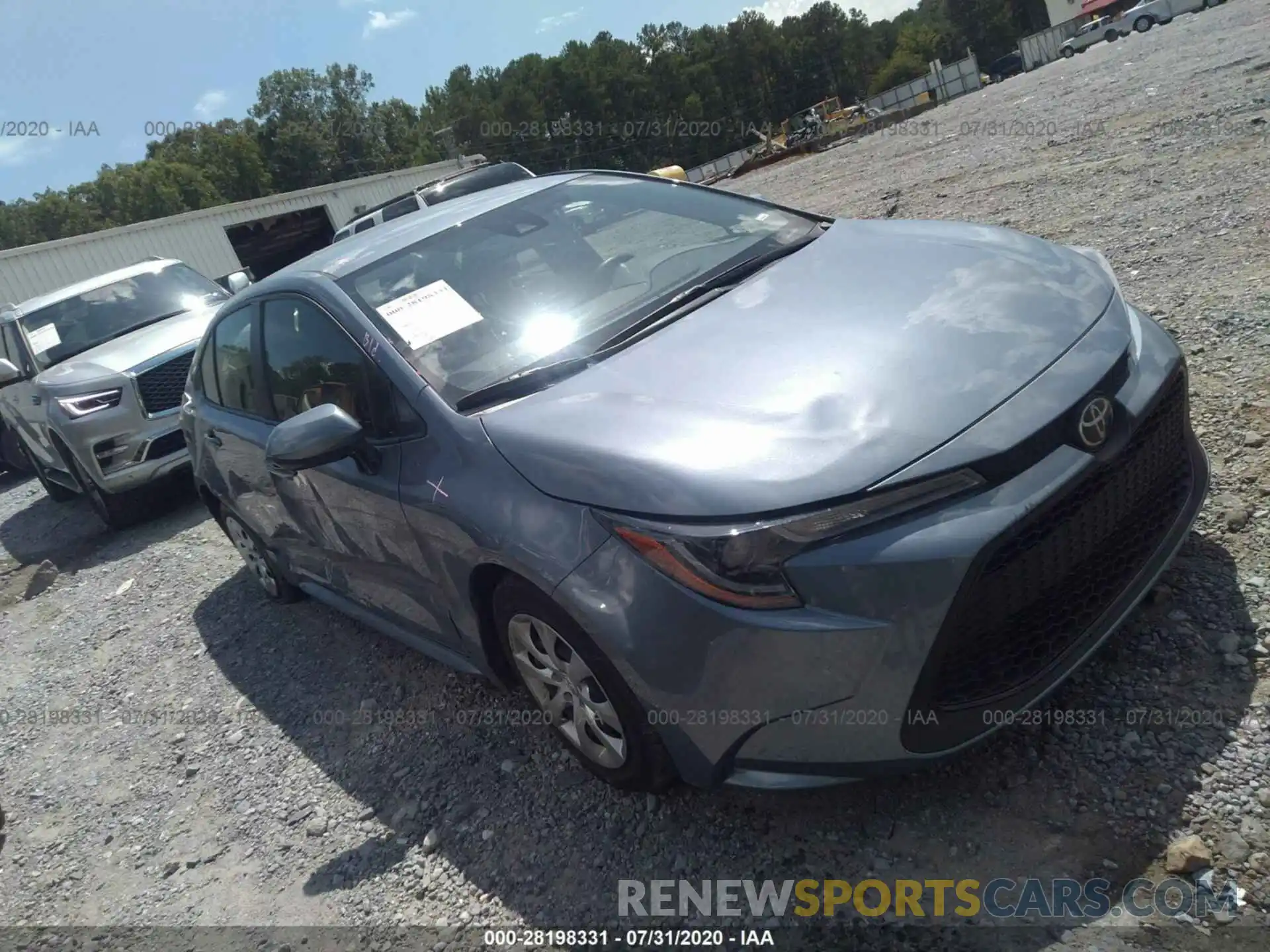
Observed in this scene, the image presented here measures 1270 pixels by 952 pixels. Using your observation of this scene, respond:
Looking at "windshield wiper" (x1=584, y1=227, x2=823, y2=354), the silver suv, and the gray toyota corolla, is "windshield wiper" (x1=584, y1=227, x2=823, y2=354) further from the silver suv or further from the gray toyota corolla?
the silver suv

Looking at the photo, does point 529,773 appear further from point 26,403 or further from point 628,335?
point 26,403

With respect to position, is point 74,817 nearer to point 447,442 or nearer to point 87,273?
point 447,442

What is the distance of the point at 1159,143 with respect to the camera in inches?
301

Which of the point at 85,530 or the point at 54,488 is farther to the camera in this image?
the point at 54,488

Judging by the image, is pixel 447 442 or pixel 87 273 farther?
pixel 87 273

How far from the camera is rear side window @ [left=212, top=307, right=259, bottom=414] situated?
388 centimetres

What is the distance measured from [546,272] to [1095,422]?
184 cm

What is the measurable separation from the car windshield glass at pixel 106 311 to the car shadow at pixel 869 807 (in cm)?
622

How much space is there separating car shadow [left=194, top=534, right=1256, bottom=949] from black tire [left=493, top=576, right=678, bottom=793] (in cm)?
19

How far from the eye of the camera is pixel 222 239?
25281 mm

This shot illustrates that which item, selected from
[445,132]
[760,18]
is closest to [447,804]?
[445,132]

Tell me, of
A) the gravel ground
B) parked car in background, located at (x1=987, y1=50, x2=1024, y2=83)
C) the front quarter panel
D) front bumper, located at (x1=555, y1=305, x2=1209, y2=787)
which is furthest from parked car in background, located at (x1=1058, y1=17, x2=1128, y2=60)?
the front quarter panel

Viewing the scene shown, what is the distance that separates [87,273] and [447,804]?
22176mm

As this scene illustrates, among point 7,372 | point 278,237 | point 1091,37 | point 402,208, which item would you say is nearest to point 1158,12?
point 1091,37
